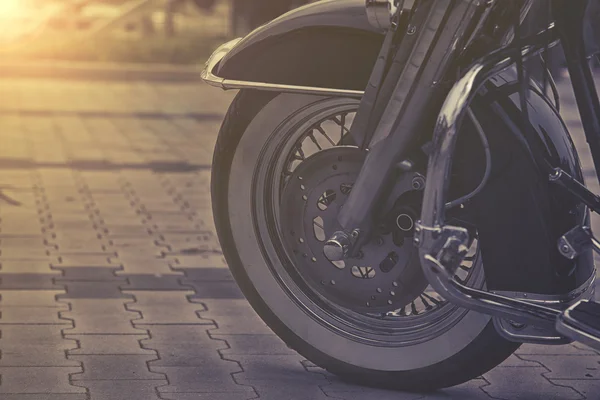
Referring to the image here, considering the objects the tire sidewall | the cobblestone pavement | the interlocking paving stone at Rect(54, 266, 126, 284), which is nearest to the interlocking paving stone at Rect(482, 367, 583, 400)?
the cobblestone pavement

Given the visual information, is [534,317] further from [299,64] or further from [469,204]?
[299,64]

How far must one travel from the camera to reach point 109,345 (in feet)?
16.2

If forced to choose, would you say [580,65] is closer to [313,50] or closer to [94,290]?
[313,50]

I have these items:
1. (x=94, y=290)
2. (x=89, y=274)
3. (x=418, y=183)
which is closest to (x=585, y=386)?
(x=418, y=183)

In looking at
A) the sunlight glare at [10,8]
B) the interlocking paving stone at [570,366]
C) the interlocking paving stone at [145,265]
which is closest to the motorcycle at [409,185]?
the interlocking paving stone at [570,366]

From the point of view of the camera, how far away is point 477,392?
4.40m

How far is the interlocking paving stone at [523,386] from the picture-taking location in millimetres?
4402

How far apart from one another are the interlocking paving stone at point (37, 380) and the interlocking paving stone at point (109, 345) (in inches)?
9.9

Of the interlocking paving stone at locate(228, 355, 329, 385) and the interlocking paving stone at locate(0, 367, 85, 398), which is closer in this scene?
the interlocking paving stone at locate(0, 367, 85, 398)

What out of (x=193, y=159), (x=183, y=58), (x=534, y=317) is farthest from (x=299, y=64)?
(x=183, y=58)

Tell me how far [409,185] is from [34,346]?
1.52 metres

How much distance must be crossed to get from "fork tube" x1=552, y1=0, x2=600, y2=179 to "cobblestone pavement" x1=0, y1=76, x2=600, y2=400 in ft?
3.11

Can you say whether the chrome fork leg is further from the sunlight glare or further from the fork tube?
the sunlight glare

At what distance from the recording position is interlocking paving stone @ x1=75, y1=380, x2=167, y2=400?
427 cm
